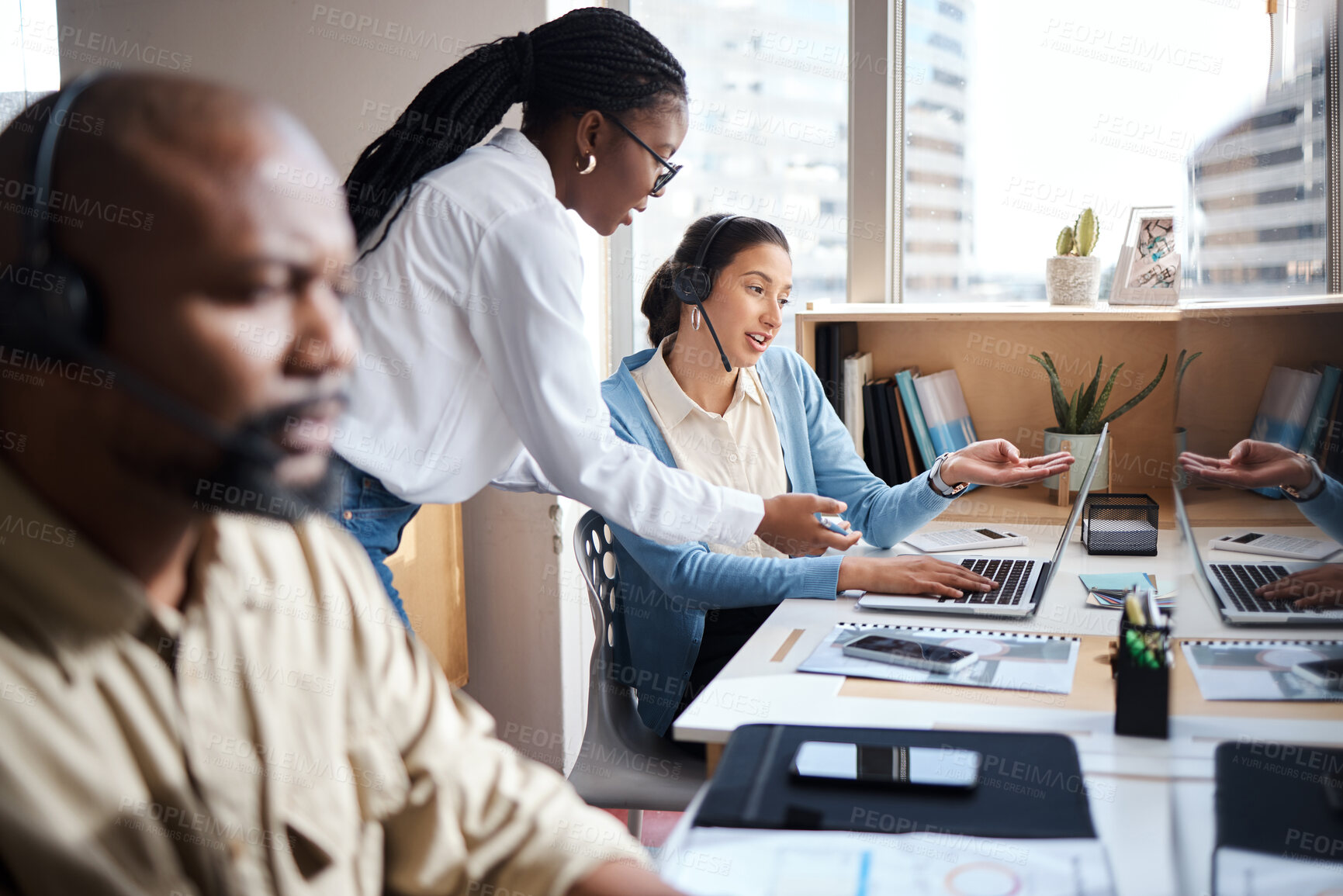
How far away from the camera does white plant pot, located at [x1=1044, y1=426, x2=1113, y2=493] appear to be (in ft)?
7.46

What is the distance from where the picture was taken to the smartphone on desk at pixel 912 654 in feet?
4.05

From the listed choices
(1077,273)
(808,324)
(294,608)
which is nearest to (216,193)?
(294,608)

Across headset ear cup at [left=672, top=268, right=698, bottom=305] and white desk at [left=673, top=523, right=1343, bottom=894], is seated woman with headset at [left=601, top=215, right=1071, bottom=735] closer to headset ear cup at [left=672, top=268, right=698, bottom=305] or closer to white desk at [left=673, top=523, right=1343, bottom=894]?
headset ear cup at [left=672, top=268, right=698, bottom=305]

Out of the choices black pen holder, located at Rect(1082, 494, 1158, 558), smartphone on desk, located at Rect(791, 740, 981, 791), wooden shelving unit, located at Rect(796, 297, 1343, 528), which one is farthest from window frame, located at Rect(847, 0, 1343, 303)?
smartphone on desk, located at Rect(791, 740, 981, 791)

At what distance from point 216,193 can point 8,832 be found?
337 mm

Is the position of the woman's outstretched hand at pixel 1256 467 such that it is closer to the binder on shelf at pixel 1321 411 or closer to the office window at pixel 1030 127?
the binder on shelf at pixel 1321 411

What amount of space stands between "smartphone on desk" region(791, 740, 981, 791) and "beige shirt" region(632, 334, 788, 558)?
92 centimetres

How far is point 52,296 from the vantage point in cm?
51

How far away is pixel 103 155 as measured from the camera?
0.52 meters

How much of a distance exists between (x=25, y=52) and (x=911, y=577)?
1389 millimetres

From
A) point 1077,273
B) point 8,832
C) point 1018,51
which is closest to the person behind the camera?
point 8,832

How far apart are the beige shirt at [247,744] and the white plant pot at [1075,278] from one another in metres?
1.96

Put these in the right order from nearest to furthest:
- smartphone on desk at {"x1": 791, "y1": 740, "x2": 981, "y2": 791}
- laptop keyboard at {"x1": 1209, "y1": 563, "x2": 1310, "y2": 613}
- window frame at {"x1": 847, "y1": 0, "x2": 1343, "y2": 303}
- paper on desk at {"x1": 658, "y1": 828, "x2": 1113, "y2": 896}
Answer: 1. laptop keyboard at {"x1": 1209, "y1": 563, "x2": 1310, "y2": 613}
2. paper on desk at {"x1": 658, "y1": 828, "x2": 1113, "y2": 896}
3. smartphone on desk at {"x1": 791, "y1": 740, "x2": 981, "y2": 791}
4. window frame at {"x1": 847, "y1": 0, "x2": 1343, "y2": 303}

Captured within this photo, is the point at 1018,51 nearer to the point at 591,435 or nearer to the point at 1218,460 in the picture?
the point at 591,435
